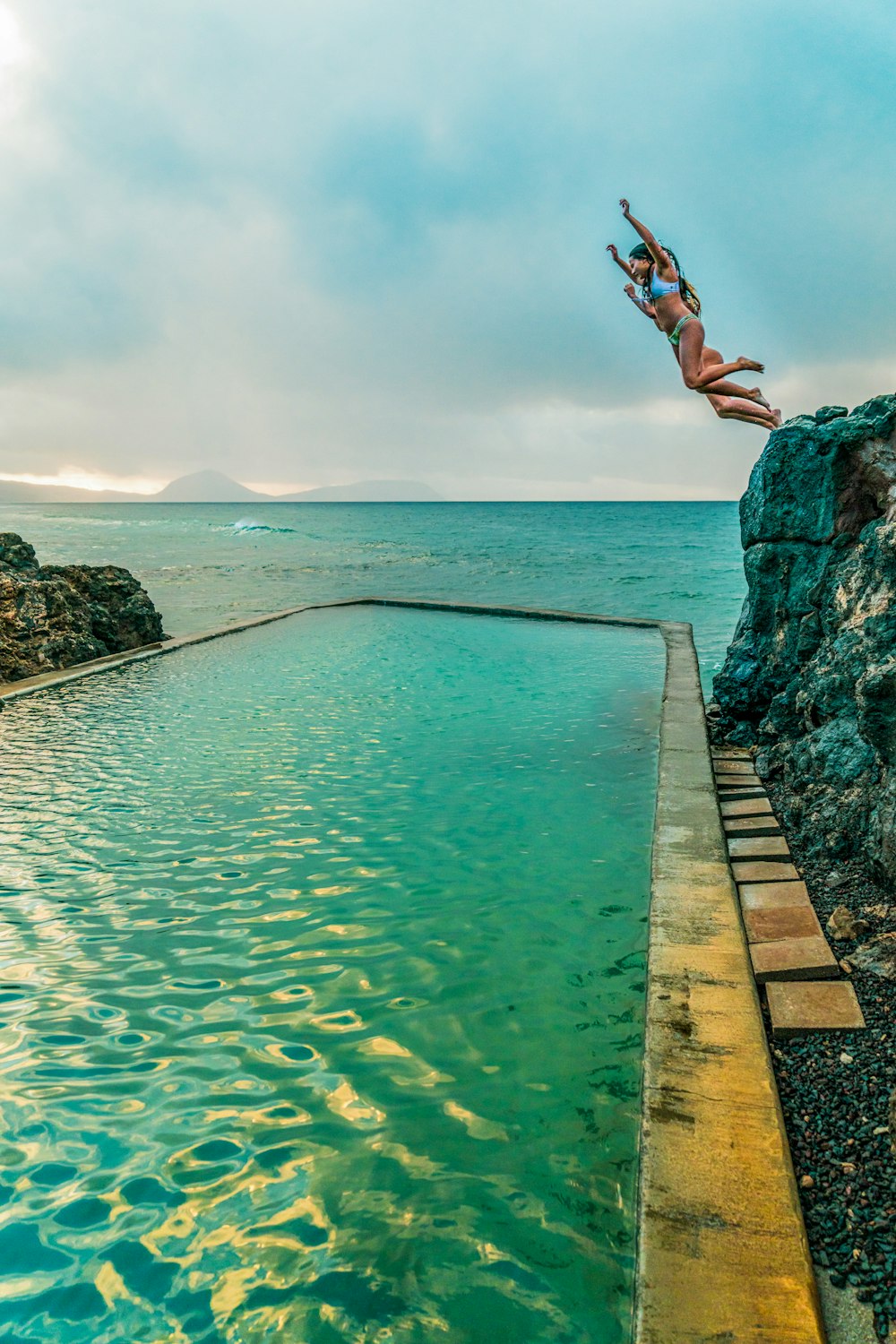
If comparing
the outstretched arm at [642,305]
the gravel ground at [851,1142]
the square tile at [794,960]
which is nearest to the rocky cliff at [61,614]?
the outstretched arm at [642,305]

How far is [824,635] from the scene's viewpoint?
6012 mm

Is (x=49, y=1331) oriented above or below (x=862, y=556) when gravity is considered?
below

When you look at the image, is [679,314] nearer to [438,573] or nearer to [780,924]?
[780,924]

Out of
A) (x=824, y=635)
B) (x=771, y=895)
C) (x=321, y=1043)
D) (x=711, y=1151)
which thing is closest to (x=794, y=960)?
(x=771, y=895)

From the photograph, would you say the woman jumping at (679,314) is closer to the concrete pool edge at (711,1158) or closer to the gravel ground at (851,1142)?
the concrete pool edge at (711,1158)

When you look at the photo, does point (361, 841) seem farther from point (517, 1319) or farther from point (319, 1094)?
point (517, 1319)

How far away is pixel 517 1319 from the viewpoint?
200cm

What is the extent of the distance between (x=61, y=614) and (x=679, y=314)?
858 centimetres

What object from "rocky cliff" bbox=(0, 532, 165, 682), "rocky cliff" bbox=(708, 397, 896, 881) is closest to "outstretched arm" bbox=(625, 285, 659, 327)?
"rocky cliff" bbox=(708, 397, 896, 881)

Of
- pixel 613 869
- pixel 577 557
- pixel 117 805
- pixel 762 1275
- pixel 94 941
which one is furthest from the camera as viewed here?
pixel 577 557

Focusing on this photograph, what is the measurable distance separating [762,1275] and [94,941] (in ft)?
10.2

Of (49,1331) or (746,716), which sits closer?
(49,1331)

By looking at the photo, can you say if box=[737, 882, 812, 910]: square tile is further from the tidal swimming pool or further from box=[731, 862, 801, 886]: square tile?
the tidal swimming pool

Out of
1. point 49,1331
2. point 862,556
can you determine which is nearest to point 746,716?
point 862,556
